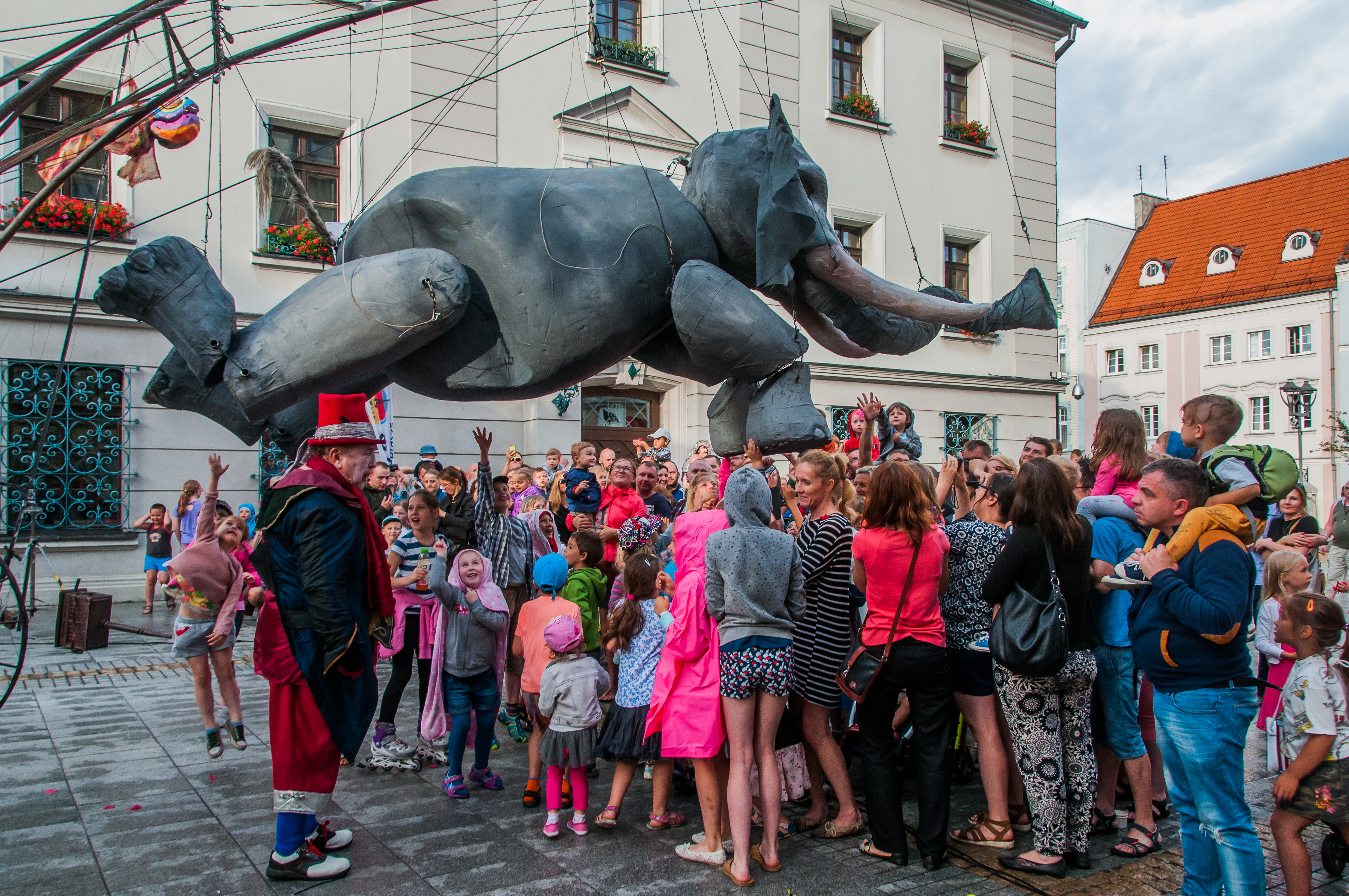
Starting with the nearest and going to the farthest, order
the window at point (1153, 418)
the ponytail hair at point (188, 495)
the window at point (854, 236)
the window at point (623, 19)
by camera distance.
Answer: the ponytail hair at point (188, 495), the window at point (623, 19), the window at point (854, 236), the window at point (1153, 418)

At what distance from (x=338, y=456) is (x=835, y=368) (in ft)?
38.1

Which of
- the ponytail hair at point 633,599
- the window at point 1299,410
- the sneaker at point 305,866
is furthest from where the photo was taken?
the window at point 1299,410

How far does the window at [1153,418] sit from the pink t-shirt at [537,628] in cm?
3275

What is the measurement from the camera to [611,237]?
3.26 m

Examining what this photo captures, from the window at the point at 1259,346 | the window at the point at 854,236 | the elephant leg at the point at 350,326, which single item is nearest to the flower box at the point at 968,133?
the window at the point at 854,236

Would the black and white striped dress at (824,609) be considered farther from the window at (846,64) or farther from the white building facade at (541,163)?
the window at (846,64)

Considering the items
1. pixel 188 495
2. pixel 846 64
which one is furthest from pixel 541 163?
pixel 846 64

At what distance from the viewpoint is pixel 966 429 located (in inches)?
632

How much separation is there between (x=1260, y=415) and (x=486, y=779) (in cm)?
3277

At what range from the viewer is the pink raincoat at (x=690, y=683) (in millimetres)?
4074

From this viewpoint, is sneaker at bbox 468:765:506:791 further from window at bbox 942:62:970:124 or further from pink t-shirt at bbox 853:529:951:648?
window at bbox 942:62:970:124

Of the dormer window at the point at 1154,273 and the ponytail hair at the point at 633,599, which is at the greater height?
the dormer window at the point at 1154,273

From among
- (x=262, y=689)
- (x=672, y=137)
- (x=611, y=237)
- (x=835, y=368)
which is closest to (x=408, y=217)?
(x=611, y=237)

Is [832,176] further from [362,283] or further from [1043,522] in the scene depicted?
[362,283]
